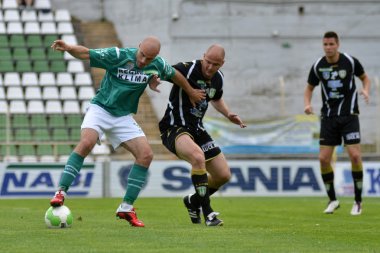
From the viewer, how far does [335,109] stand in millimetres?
14117

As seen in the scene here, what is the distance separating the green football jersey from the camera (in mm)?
10461

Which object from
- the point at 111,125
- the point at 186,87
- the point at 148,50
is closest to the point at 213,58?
the point at 186,87

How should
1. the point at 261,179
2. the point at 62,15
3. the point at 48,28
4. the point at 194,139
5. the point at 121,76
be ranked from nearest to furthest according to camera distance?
the point at 121,76 → the point at 194,139 → the point at 261,179 → the point at 48,28 → the point at 62,15

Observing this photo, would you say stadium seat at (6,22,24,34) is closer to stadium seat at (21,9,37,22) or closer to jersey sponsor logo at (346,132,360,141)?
stadium seat at (21,9,37,22)

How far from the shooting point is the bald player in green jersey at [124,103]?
10367 mm

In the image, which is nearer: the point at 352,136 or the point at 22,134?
the point at 352,136

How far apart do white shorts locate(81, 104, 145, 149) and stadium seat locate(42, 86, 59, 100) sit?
Result: 1697cm

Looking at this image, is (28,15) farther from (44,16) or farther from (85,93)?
(85,93)

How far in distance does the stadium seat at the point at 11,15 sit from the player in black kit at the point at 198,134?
19613mm

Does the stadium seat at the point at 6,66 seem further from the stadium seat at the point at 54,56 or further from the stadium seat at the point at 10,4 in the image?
the stadium seat at the point at 10,4

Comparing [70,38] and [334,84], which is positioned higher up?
[334,84]

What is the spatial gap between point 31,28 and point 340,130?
1752 cm

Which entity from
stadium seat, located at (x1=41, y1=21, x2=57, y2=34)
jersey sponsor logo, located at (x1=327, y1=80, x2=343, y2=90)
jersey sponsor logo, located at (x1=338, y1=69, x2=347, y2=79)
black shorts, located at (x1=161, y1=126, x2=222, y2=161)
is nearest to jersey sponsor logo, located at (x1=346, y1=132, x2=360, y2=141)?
jersey sponsor logo, located at (x1=327, y1=80, x2=343, y2=90)

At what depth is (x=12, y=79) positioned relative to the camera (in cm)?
2764
